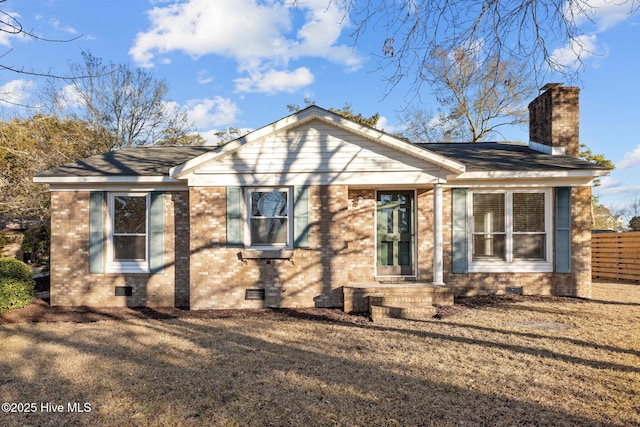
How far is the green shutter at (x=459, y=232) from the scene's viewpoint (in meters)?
9.45

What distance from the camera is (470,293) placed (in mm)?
9477

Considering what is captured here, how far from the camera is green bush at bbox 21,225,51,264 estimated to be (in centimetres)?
1333

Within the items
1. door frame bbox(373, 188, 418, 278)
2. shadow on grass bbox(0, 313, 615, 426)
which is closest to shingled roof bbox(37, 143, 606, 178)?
door frame bbox(373, 188, 418, 278)

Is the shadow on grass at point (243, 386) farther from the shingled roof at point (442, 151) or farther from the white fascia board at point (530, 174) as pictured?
the white fascia board at point (530, 174)

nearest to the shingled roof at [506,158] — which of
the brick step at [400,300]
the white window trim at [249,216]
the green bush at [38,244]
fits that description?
the brick step at [400,300]

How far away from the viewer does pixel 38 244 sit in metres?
13.3

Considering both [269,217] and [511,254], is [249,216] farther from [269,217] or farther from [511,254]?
[511,254]

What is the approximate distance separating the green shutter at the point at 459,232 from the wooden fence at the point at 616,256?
7952mm

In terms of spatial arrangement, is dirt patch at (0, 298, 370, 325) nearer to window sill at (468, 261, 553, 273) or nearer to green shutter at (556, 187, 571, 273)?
window sill at (468, 261, 553, 273)

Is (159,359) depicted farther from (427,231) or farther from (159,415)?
(427,231)

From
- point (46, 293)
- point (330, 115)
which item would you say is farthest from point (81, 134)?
point (330, 115)

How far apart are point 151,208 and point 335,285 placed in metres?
4.62

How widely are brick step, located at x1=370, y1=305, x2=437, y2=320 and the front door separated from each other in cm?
181

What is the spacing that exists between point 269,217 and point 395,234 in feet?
10.3
